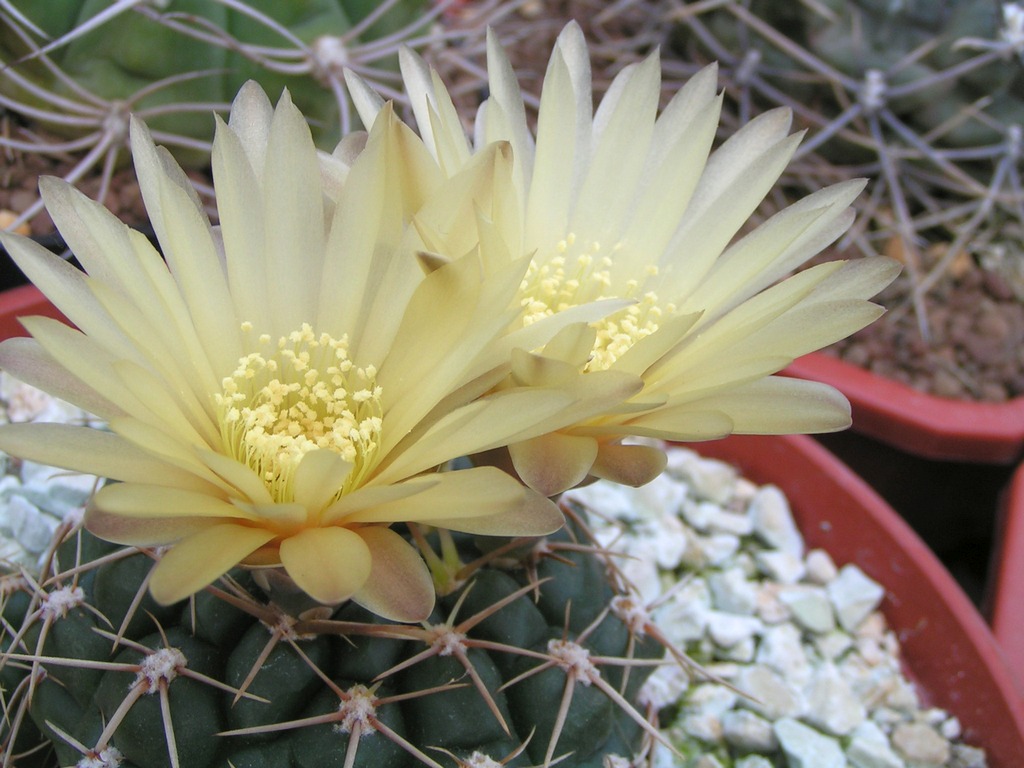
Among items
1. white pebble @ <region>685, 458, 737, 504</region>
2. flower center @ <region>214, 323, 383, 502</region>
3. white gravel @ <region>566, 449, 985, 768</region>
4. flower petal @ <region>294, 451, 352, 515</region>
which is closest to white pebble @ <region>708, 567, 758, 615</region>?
white gravel @ <region>566, 449, 985, 768</region>

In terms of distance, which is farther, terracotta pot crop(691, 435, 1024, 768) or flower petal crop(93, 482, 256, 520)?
terracotta pot crop(691, 435, 1024, 768)

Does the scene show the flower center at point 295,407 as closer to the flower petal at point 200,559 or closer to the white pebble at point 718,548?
the flower petal at point 200,559

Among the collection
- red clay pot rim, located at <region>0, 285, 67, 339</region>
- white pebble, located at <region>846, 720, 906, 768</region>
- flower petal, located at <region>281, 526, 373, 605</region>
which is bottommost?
white pebble, located at <region>846, 720, 906, 768</region>

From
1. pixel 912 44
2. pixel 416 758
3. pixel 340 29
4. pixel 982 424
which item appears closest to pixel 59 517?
pixel 416 758

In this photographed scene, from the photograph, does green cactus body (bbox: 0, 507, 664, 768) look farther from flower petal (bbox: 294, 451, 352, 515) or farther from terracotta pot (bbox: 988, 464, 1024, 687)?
terracotta pot (bbox: 988, 464, 1024, 687)

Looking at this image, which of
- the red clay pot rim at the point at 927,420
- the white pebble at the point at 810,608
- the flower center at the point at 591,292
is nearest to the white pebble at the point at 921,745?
the white pebble at the point at 810,608

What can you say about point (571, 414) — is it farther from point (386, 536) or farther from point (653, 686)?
point (653, 686)
